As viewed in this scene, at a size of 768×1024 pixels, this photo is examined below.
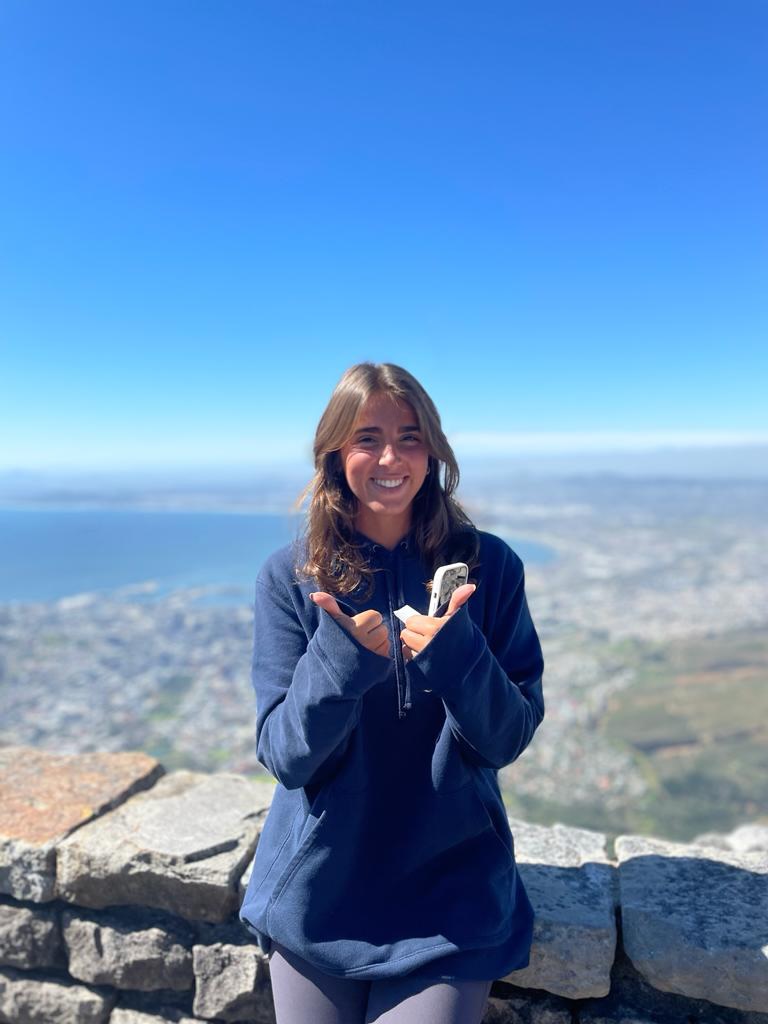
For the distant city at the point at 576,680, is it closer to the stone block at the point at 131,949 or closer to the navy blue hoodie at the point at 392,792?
the navy blue hoodie at the point at 392,792

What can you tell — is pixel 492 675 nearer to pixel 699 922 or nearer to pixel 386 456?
pixel 386 456

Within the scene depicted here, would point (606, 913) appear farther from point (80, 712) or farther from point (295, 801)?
point (80, 712)

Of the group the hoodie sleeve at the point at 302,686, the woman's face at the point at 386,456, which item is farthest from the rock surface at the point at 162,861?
the woman's face at the point at 386,456

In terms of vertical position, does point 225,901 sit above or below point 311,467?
below

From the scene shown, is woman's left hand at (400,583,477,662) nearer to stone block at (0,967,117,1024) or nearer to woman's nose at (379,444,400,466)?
woman's nose at (379,444,400,466)

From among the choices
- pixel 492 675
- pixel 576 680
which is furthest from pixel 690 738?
pixel 492 675

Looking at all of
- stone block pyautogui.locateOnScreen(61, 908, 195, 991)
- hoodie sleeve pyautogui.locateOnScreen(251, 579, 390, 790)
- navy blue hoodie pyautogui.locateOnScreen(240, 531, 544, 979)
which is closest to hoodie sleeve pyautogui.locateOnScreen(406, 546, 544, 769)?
navy blue hoodie pyautogui.locateOnScreen(240, 531, 544, 979)

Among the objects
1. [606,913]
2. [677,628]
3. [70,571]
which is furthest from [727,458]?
[606,913]
